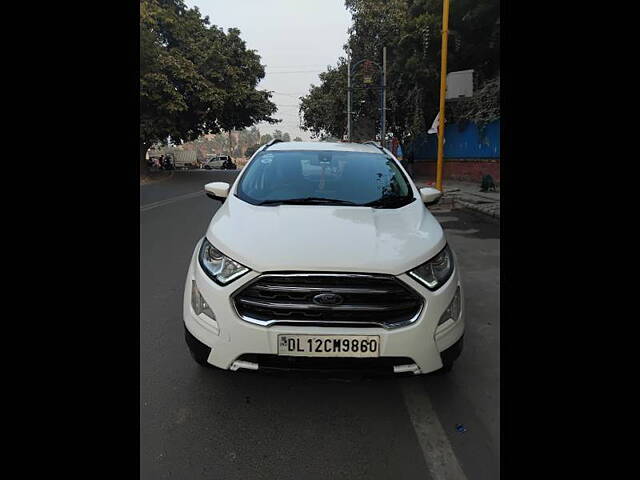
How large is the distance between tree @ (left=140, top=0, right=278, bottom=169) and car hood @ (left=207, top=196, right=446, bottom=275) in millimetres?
16606

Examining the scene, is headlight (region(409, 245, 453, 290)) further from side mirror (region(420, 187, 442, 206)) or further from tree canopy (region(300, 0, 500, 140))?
tree canopy (region(300, 0, 500, 140))

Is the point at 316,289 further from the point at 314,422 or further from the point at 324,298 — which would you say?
the point at 314,422

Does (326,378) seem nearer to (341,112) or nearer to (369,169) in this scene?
(369,169)

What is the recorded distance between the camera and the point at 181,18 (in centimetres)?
2361

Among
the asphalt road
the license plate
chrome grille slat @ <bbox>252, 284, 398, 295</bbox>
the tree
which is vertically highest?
the tree

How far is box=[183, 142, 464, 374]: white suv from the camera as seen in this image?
7.13ft

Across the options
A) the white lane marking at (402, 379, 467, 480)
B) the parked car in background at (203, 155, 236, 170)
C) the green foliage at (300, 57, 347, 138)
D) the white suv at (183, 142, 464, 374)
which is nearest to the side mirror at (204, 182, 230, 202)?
the white suv at (183, 142, 464, 374)

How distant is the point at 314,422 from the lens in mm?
2355

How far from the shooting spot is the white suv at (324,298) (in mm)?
2172

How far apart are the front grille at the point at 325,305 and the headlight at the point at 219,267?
10 centimetres

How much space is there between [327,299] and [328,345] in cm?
21

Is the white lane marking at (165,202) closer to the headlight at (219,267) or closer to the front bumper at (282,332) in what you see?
the headlight at (219,267)
